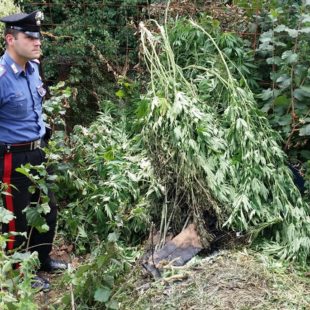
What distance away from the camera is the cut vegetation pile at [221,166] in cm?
412

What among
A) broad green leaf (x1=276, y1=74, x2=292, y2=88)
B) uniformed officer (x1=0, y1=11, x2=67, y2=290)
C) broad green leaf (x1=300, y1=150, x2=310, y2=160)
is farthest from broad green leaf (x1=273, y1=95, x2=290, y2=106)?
uniformed officer (x1=0, y1=11, x2=67, y2=290)

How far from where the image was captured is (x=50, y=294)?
390 cm

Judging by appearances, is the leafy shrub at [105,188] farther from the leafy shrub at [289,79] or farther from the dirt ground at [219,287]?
the leafy shrub at [289,79]

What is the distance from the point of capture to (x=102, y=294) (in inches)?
129

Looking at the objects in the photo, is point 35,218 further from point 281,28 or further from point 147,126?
point 281,28

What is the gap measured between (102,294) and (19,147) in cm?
124

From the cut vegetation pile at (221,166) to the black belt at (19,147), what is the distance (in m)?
0.94

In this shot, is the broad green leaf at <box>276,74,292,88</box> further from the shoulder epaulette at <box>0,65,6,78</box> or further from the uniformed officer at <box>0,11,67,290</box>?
the shoulder epaulette at <box>0,65,6,78</box>

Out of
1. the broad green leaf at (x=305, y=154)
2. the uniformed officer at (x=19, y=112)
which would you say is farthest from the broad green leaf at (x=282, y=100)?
the uniformed officer at (x=19, y=112)

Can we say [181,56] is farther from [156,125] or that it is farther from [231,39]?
[156,125]

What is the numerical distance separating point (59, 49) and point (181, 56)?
4.60 ft

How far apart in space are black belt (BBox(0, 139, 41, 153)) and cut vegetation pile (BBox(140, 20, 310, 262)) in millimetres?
939

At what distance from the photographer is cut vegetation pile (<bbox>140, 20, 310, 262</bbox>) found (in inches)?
162

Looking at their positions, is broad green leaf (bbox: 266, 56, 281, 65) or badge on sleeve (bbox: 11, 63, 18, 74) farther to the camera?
broad green leaf (bbox: 266, 56, 281, 65)
